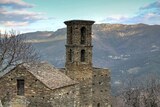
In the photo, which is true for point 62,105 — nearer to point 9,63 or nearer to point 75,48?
point 9,63

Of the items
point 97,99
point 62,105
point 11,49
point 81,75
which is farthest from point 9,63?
point 97,99

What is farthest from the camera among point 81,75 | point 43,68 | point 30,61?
point 81,75

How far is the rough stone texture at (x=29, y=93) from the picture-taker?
3625 cm

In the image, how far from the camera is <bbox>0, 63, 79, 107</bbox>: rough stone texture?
36.2 metres

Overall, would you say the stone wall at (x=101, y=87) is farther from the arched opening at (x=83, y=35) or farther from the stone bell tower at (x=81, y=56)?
the arched opening at (x=83, y=35)

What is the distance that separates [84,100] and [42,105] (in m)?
10.5

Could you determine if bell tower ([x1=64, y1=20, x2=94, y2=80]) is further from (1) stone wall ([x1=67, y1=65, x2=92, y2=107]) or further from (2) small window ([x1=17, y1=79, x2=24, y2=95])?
(2) small window ([x1=17, y1=79, x2=24, y2=95])

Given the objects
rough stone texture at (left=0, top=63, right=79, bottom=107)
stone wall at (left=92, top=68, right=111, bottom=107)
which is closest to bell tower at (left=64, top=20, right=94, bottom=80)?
stone wall at (left=92, top=68, right=111, bottom=107)

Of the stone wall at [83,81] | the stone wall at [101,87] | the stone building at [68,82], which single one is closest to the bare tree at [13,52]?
the stone building at [68,82]

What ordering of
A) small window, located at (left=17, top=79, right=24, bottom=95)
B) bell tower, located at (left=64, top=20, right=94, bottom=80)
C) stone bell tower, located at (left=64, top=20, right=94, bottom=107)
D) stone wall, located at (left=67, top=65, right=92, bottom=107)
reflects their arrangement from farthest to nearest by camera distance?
bell tower, located at (left=64, top=20, right=94, bottom=80)
stone bell tower, located at (left=64, top=20, right=94, bottom=107)
stone wall, located at (left=67, top=65, right=92, bottom=107)
small window, located at (left=17, top=79, right=24, bottom=95)

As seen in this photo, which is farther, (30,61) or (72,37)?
(72,37)

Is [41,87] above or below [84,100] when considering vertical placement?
above

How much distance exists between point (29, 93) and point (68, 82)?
5.24 metres

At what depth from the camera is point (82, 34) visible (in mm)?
47000
